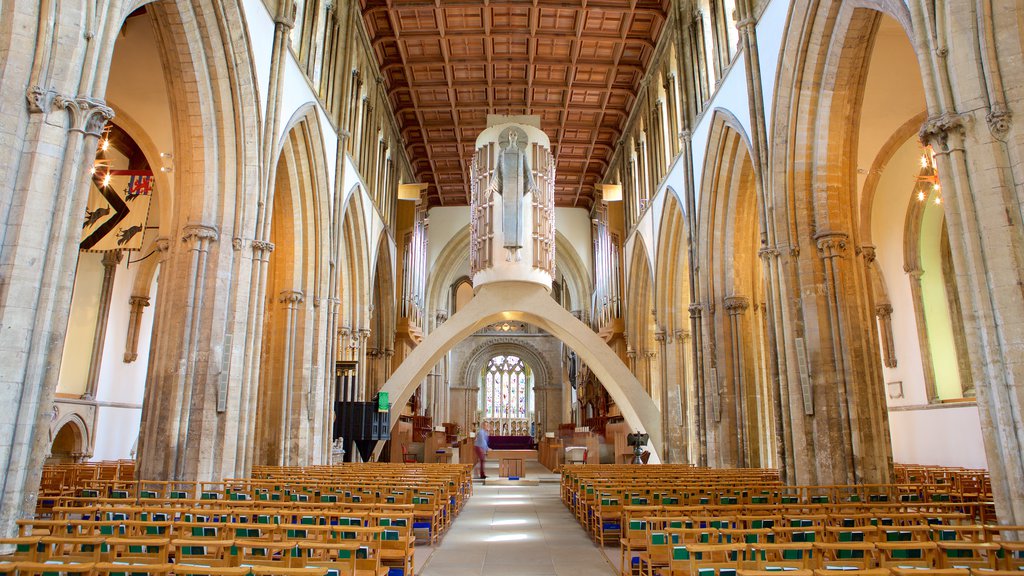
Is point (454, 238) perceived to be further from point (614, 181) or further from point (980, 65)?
point (980, 65)

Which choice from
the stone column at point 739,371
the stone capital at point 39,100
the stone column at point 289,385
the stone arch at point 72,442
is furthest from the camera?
the stone arch at point 72,442

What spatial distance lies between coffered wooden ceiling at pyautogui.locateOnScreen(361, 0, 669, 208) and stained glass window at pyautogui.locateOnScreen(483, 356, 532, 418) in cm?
1184

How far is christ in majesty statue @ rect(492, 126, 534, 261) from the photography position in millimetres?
16938

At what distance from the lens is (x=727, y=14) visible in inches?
533

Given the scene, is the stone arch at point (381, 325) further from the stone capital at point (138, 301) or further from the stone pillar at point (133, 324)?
the stone pillar at point (133, 324)

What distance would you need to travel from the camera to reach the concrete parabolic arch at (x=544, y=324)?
17938 millimetres

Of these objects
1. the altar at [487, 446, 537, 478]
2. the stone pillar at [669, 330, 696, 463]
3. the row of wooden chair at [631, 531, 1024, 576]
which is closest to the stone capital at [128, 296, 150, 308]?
the altar at [487, 446, 537, 478]

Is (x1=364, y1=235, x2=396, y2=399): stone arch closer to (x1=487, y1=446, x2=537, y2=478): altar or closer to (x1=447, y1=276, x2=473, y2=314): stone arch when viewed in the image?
(x1=487, y1=446, x2=537, y2=478): altar

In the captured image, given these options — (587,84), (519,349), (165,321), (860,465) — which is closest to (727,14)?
(587,84)

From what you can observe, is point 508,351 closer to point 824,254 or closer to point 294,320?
point 294,320

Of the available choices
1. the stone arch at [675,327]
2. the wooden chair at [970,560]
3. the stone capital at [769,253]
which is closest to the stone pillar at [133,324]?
the stone arch at [675,327]

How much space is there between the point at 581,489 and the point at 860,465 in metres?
3.83

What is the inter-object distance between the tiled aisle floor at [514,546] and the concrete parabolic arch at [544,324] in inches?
292

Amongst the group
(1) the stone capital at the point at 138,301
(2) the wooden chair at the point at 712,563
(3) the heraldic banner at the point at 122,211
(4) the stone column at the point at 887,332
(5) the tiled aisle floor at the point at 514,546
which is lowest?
(5) the tiled aisle floor at the point at 514,546
